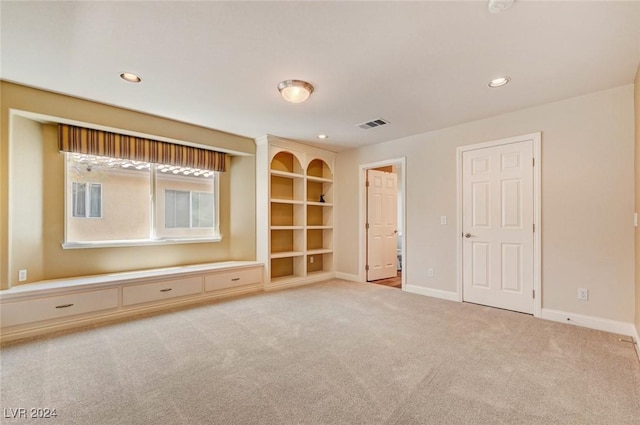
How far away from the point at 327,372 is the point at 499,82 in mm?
3095

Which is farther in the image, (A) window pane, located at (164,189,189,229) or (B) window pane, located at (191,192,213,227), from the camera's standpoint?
(B) window pane, located at (191,192,213,227)

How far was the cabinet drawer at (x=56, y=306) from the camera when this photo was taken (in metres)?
2.73

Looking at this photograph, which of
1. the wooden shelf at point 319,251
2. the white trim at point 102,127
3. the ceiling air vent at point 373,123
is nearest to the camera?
the white trim at point 102,127

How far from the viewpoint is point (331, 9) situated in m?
1.84

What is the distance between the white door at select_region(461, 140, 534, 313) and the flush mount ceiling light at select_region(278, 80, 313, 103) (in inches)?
98.8

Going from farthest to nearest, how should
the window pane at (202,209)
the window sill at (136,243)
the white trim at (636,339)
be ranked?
the window pane at (202,209)
the window sill at (136,243)
the white trim at (636,339)

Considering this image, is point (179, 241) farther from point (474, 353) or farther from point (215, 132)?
point (474, 353)

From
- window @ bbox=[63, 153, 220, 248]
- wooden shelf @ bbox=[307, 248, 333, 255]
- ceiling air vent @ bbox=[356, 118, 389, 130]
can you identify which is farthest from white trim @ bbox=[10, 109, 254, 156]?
wooden shelf @ bbox=[307, 248, 333, 255]

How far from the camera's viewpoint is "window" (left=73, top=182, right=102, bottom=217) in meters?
Result: 3.54

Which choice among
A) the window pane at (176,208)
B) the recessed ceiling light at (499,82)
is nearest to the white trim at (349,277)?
the window pane at (176,208)

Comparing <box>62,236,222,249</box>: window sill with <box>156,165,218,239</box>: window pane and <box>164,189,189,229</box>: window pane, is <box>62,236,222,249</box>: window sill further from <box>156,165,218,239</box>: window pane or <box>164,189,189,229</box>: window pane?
<box>164,189,189,229</box>: window pane

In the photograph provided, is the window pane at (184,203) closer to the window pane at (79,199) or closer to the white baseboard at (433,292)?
the window pane at (79,199)

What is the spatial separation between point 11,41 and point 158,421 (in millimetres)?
2917

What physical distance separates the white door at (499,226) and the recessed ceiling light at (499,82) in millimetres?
1050
